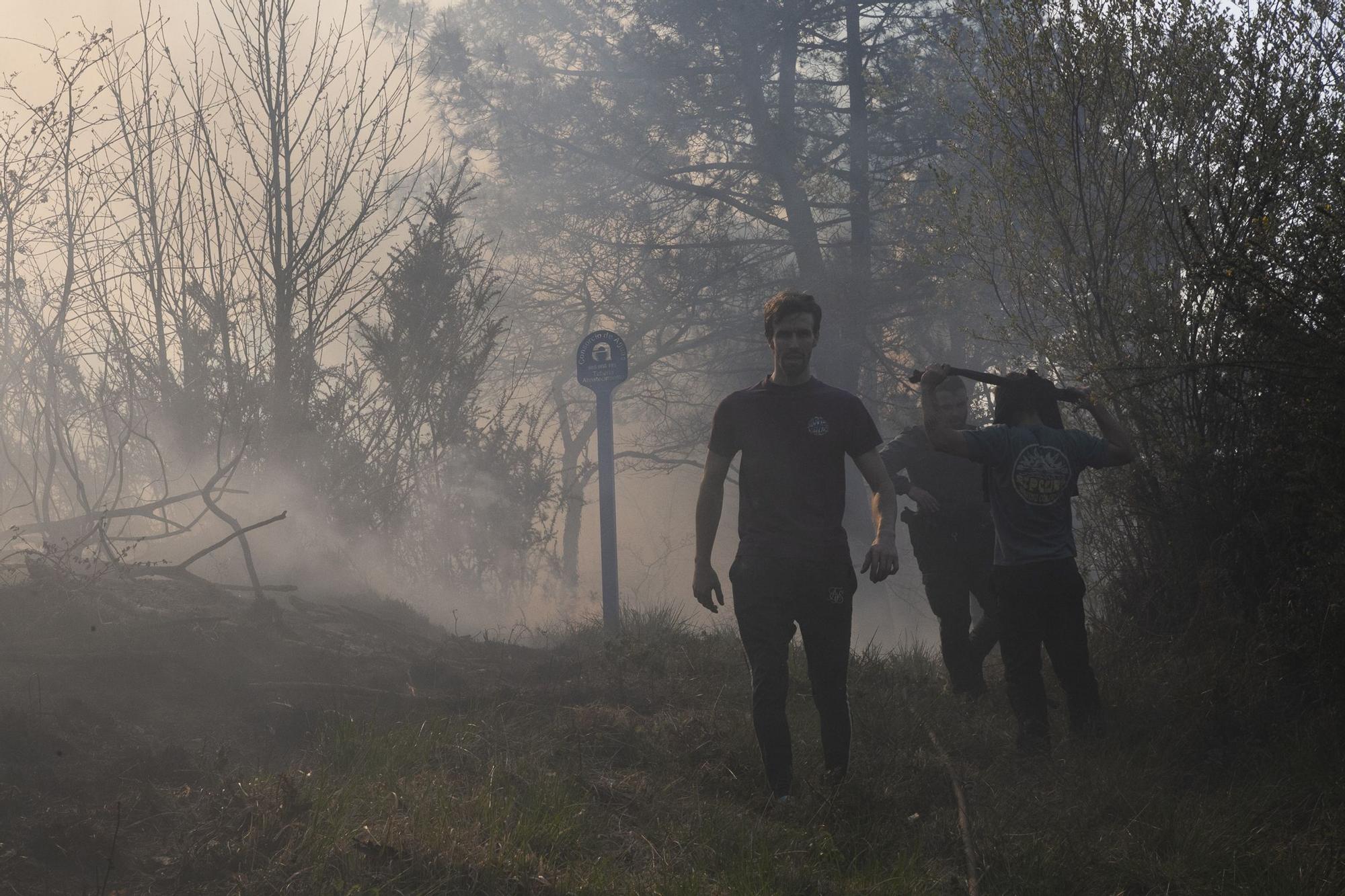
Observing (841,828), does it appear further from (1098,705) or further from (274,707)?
(274,707)

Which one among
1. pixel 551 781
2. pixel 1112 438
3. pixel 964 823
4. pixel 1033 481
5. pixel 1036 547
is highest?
pixel 1112 438

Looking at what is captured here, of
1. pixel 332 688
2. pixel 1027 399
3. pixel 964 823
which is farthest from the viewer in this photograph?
pixel 332 688

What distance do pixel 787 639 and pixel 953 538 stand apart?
2.51m

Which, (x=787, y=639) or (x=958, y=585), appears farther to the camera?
(x=958, y=585)

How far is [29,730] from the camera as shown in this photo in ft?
13.9

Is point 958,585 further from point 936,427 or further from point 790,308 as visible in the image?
point 790,308

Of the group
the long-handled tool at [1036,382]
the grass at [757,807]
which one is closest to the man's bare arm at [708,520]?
the grass at [757,807]

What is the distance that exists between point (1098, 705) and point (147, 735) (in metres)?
4.24

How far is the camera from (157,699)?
5.09 metres

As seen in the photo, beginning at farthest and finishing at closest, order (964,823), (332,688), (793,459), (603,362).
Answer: (603,362), (332,688), (793,459), (964,823)

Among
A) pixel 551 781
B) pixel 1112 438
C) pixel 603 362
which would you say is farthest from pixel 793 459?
pixel 603 362

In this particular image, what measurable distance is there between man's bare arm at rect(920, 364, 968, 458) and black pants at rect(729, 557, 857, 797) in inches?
36.3

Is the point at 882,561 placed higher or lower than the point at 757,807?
higher

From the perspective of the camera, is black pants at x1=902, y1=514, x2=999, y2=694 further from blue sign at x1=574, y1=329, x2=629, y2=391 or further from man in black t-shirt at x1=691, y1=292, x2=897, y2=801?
blue sign at x1=574, y1=329, x2=629, y2=391
